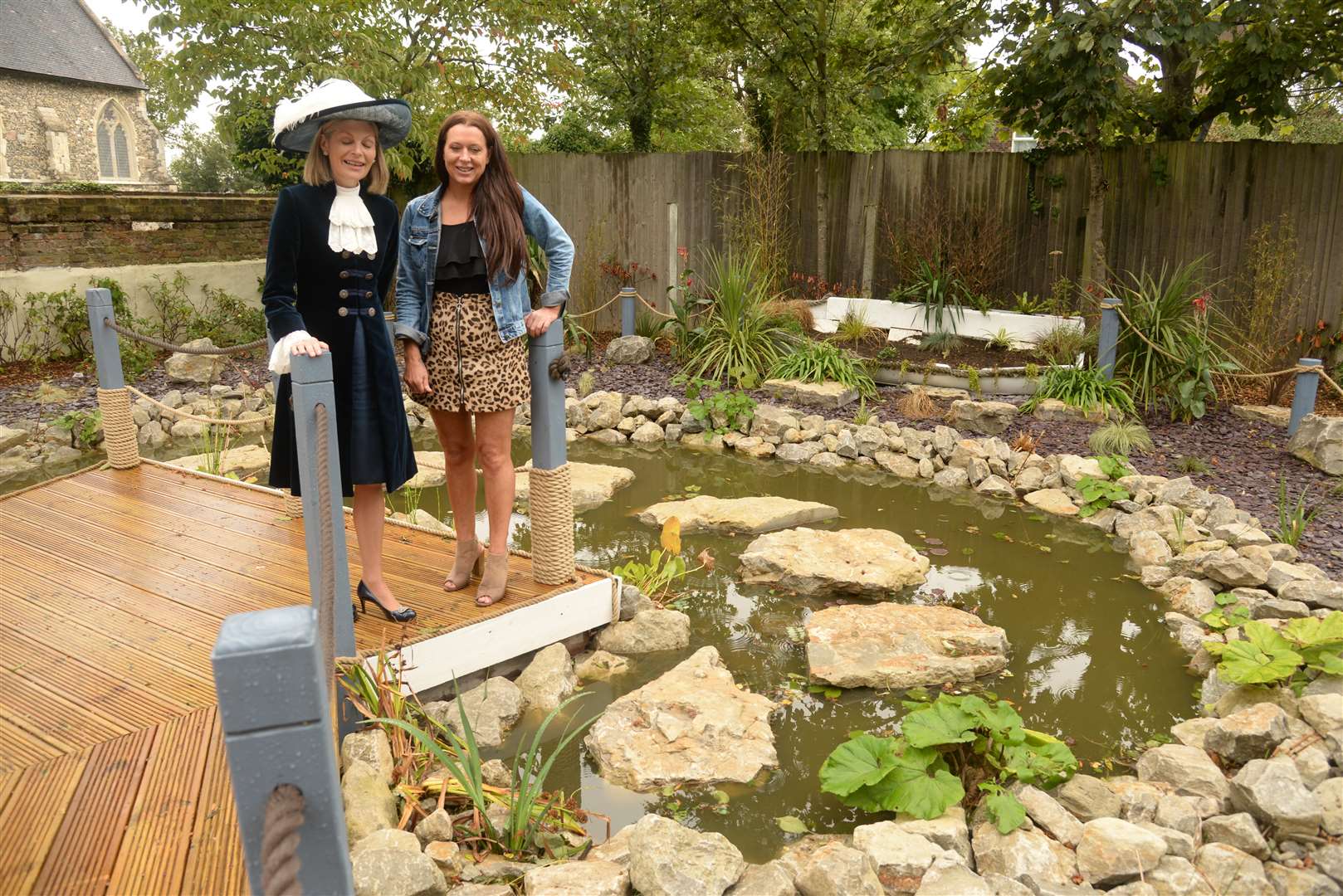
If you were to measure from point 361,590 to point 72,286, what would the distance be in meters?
6.83

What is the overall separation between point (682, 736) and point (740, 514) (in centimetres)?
224

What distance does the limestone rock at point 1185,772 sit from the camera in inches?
106

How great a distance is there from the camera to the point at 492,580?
329 centimetres

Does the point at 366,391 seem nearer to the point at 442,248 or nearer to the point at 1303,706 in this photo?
the point at 442,248

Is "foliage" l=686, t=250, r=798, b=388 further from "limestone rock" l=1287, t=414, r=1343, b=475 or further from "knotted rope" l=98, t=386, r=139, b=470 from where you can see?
"knotted rope" l=98, t=386, r=139, b=470

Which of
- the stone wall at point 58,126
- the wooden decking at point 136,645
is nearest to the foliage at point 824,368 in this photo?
the wooden decking at point 136,645

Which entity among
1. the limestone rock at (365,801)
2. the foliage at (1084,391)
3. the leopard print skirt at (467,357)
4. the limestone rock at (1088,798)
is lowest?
the limestone rock at (1088,798)

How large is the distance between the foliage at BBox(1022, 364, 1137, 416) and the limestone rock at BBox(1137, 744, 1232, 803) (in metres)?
3.99

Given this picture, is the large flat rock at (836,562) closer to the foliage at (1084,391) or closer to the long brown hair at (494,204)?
the long brown hair at (494,204)

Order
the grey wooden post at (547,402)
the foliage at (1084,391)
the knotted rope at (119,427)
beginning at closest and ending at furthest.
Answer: the grey wooden post at (547,402) → the knotted rope at (119,427) → the foliage at (1084,391)

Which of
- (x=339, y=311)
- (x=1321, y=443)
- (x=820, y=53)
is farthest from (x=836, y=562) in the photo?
(x=820, y=53)

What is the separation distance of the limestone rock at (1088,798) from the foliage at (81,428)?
248 inches

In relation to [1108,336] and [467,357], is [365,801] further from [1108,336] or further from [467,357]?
[1108,336]

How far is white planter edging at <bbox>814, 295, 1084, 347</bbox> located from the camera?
7617mm
